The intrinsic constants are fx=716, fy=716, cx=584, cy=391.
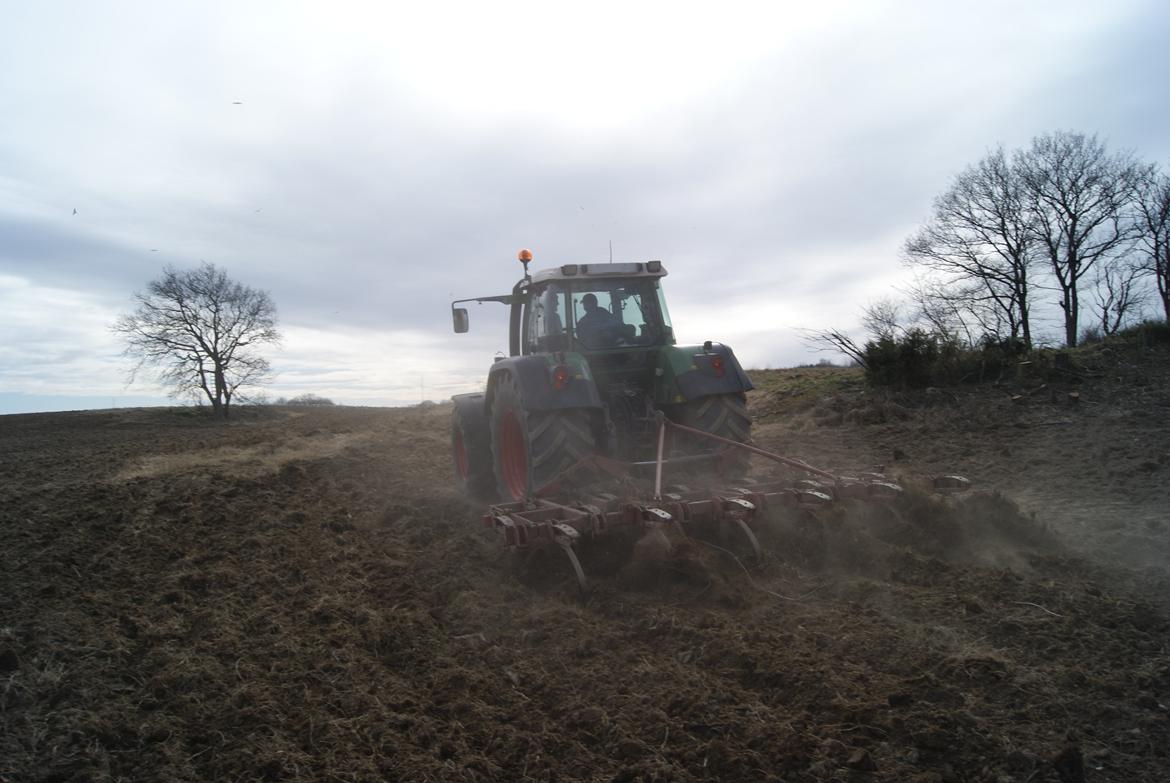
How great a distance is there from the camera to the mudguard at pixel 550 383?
209 inches

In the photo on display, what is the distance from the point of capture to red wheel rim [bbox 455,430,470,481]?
7.66 m

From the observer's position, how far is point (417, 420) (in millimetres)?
19641

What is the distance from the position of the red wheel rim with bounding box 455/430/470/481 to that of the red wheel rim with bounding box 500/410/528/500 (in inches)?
44.1

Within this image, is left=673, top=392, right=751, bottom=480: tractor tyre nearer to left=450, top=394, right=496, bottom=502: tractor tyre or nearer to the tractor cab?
the tractor cab

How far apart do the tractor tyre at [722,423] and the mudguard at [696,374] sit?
8 centimetres

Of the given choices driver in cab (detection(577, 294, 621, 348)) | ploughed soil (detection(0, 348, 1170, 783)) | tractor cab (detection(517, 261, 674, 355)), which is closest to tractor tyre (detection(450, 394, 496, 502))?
ploughed soil (detection(0, 348, 1170, 783))

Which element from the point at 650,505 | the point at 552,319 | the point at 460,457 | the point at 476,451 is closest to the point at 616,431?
the point at 552,319

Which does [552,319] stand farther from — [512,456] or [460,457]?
[460,457]

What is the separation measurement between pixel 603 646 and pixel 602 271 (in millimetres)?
3604

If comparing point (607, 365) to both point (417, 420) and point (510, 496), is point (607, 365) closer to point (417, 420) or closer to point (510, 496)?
point (510, 496)

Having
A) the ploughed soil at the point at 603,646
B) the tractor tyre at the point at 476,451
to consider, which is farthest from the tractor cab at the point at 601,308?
the ploughed soil at the point at 603,646

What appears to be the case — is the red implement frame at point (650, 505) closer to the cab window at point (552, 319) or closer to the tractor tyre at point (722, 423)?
the tractor tyre at point (722, 423)

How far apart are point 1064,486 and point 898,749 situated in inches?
220

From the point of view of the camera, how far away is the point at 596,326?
638cm
